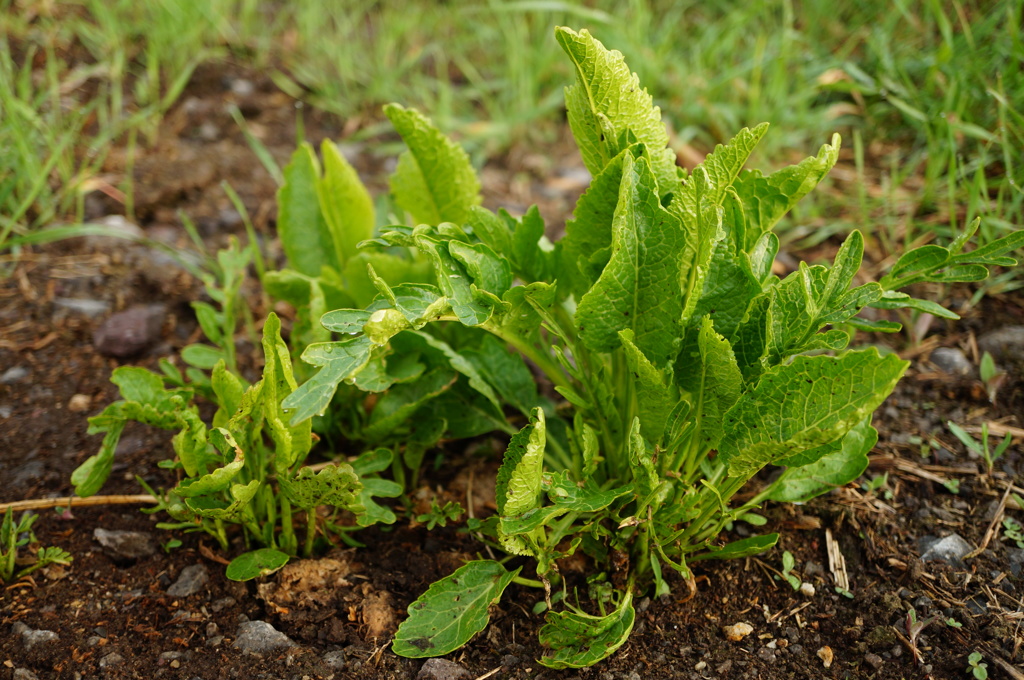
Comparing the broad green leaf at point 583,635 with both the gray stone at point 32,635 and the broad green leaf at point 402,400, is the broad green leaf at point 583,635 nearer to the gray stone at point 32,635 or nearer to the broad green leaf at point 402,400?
the broad green leaf at point 402,400

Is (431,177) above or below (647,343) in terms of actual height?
above

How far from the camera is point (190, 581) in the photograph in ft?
5.69

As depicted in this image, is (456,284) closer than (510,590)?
Yes

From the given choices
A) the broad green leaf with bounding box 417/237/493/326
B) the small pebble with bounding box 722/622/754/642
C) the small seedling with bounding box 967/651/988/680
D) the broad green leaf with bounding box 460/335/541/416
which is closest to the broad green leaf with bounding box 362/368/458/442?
the broad green leaf with bounding box 460/335/541/416

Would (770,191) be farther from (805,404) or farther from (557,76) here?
(557,76)

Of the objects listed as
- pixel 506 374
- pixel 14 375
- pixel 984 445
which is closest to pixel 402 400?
pixel 506 374

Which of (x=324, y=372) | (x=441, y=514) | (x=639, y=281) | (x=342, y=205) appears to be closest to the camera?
(x=324, y=372)

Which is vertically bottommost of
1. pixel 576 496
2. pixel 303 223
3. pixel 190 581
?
pixel 190 581

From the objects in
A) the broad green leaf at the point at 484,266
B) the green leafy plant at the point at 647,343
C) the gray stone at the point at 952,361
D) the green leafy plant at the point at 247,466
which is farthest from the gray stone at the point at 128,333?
the gray stone at the point at 952,361

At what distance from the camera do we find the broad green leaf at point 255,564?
1633mm

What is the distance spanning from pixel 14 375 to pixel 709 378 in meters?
1.80

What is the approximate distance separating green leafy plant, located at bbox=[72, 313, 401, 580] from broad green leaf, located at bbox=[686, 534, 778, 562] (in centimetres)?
65

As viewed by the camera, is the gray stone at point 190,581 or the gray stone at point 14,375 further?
the gray stone at point 14,375

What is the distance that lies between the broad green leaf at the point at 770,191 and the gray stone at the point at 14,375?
185 cm
